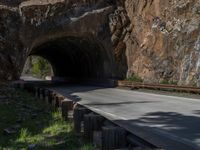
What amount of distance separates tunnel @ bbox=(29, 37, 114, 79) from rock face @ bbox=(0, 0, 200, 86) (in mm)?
97

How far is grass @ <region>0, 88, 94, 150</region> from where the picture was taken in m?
8.27

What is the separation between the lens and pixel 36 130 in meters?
10.5

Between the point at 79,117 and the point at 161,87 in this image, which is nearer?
the point at 79,117

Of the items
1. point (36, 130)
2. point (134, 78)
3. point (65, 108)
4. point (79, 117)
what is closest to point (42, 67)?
point (134, 78)

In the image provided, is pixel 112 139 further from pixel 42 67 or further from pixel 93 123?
pixel 42 67

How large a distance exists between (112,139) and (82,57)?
3346 centimetres

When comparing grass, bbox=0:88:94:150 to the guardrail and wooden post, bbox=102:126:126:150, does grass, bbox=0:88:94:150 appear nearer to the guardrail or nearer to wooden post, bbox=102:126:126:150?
wooden post, bbox=102:126:126:150

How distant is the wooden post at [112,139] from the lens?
630 cm

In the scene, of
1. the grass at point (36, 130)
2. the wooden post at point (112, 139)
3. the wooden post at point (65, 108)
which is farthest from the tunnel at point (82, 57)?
the wooden post at point (112, 139)

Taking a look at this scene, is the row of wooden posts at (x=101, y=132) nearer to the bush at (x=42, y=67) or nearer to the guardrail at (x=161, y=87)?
the guardrail at (x=161, y=87)

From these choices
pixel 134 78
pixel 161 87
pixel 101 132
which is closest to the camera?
pixel 101 132

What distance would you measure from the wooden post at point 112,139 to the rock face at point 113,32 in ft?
56.0

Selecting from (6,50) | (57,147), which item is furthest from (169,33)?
(57,147)

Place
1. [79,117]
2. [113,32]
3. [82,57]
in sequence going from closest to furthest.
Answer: [79,117], [113,32], [82,57]
